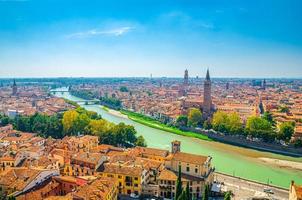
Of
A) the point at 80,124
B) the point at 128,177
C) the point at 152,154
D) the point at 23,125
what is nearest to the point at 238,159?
the point at 152,154

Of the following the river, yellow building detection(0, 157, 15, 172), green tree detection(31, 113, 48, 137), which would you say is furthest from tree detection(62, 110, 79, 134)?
yellow building detection(0, 157, 15, 172)

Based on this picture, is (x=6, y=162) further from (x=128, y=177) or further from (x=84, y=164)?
(x=128, y=177)

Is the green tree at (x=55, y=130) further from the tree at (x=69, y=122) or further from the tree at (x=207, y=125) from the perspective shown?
the tree at (x=207, y=125)

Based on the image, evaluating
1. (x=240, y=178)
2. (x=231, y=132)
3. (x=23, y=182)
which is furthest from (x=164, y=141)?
(x=23, y=182)

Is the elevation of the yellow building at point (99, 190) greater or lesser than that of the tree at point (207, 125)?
greater

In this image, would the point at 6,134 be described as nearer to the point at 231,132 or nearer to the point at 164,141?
the point at 164,141

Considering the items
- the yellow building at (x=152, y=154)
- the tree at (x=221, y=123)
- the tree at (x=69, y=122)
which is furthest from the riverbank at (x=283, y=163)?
the tree at (x=69, y=122)
